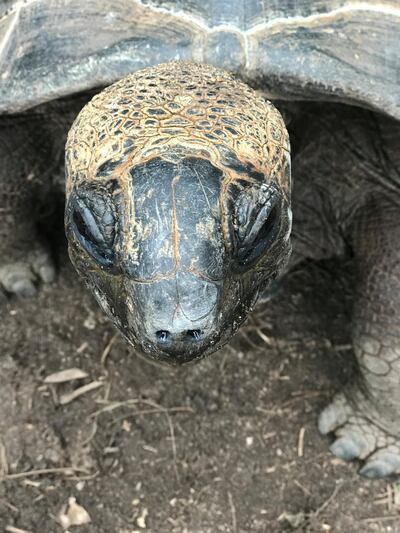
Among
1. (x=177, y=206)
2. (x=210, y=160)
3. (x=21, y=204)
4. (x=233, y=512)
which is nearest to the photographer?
(x=177, y=206)

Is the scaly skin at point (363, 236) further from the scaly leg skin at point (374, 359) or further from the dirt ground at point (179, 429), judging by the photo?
the dirt ground at point (179, 429)

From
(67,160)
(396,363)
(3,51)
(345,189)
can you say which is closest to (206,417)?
(396,363)

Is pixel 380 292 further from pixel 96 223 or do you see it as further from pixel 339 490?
pixel 96 223

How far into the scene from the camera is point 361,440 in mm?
3320

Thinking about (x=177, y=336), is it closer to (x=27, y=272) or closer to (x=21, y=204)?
(x=21, y=204)

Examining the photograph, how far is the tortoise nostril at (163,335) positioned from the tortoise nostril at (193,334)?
5 centimetres

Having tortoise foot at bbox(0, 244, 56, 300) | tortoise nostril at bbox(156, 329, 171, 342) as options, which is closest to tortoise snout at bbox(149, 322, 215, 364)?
tortoise nostril at bbox(156, 329, 171, 342)

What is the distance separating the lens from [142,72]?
2.48 metres

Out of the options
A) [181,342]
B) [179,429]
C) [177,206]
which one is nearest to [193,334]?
[181,342]

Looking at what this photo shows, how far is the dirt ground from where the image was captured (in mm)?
3123

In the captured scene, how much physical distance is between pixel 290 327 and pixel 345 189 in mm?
909

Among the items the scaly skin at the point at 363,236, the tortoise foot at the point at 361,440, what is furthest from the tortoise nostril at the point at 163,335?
the tortoise foot at the point at 361,440

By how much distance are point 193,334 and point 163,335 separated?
0.27 feet

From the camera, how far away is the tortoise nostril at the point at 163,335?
197cm
